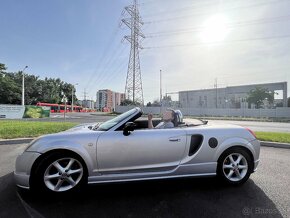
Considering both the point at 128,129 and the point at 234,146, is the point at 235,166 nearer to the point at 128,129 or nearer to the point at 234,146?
the point at 234,146

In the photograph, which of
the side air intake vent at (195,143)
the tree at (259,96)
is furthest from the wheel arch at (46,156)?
the tree at (259,96)

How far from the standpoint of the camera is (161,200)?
9.87 ft

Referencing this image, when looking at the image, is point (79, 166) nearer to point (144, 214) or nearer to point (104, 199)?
point (104, 199)

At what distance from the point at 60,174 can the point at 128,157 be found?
39.9 inches

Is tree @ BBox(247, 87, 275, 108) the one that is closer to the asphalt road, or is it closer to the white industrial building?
the white industrial building

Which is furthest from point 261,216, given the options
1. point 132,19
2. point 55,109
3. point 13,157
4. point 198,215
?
point 55,109

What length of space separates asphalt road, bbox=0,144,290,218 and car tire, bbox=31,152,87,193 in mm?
131

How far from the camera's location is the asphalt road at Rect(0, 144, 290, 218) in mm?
2658

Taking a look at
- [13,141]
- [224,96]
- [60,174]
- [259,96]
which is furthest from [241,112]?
[60,174]

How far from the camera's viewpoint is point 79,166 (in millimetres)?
3207

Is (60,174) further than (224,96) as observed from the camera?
No

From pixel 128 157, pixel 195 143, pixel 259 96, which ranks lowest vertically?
pixel 128 157

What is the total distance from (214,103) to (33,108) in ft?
228

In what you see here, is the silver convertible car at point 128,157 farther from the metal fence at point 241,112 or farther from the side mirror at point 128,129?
the metal fence at point 241,112
